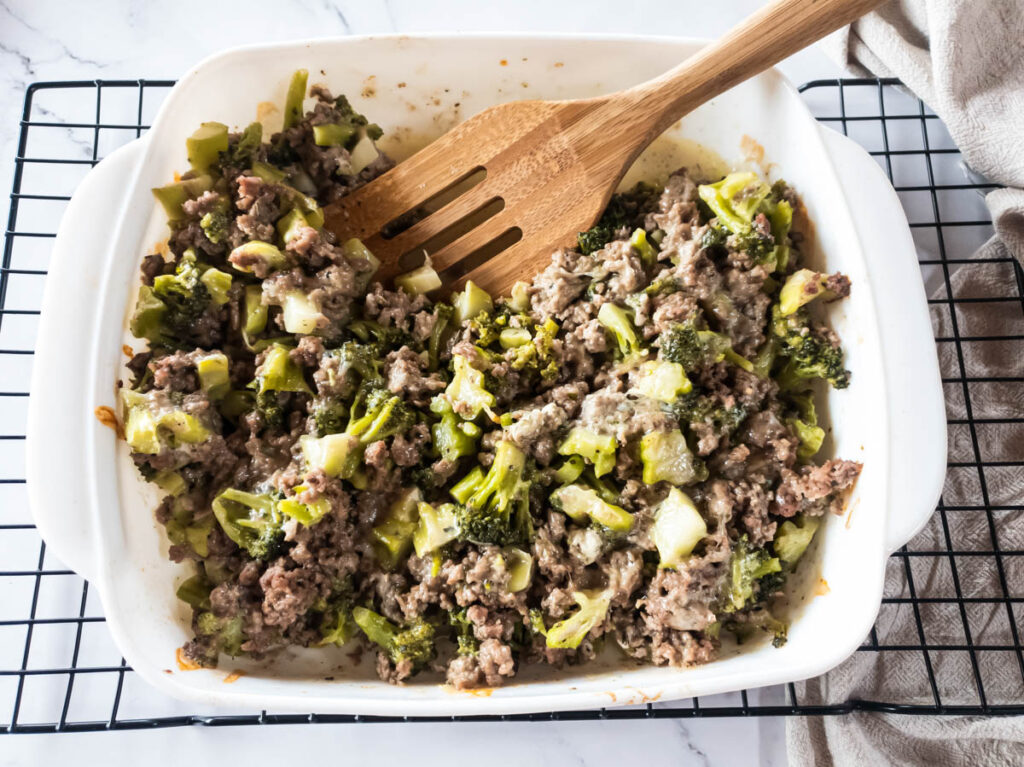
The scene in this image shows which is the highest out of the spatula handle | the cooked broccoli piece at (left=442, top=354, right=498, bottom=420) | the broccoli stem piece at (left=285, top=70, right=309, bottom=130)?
the spatula handle

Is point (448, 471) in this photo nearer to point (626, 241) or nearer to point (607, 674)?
point (607, 674)

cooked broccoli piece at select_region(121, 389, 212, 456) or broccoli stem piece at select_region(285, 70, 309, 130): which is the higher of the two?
broccoli stem piece at select_region(285, 70, 309, 130)

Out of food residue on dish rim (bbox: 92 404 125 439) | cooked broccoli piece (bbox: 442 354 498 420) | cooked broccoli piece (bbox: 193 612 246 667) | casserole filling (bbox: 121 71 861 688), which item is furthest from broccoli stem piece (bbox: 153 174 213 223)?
cooked broccoli piece (bbox: 193 612 246 667)

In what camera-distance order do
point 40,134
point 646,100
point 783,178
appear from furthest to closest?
point 40,134, point 783,178, point 646,100

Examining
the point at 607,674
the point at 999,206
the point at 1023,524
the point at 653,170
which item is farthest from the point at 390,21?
the point at 1023,524

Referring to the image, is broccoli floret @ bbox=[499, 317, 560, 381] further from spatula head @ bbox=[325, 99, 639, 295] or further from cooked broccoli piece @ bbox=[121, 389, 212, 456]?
cooked broccoli piece @ bbox=[121, 389, 212, 456]

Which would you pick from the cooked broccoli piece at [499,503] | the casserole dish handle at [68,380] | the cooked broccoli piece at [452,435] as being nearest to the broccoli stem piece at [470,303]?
the cooked broccoli piece at [452,435]
